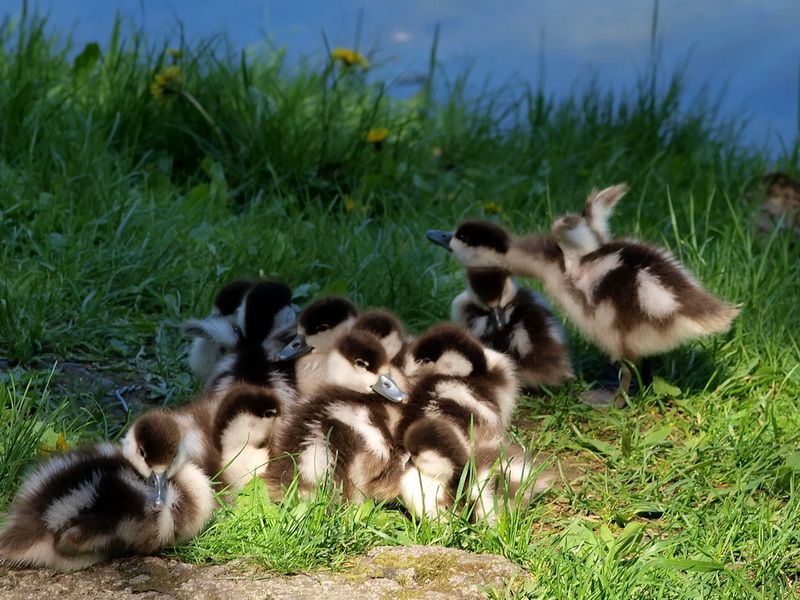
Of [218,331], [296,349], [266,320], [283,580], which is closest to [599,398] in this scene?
[296,349]

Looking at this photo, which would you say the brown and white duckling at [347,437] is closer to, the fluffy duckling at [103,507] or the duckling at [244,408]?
the duckling at [244,408]

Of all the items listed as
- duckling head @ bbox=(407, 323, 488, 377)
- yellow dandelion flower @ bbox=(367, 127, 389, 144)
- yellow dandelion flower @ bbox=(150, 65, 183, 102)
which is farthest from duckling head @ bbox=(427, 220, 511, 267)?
yellow dandelion flower @ bbox=(150, 65, 183, 102)

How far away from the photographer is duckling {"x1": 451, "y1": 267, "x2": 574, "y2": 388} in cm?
455

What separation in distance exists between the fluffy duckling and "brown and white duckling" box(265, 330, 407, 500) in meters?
0.38

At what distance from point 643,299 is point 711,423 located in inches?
26.8

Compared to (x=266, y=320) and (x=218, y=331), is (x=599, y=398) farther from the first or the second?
(x=218, y=331)

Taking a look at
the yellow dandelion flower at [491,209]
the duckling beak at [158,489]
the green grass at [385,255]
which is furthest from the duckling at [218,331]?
the yellow dandelion flower at [491,209]

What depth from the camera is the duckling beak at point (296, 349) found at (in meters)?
4.09

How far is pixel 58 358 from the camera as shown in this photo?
15.6ft

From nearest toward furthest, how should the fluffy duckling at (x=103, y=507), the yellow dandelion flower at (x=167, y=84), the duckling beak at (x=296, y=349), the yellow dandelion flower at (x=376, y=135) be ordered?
1. the fluffy duckling at (x=103, y=507)
2. the duckling beak at (x=296, y=349)
3. the yellow dandelion flower at (x=167, y=84)
4. the yellow dandelion flower at (x=376, y=135)

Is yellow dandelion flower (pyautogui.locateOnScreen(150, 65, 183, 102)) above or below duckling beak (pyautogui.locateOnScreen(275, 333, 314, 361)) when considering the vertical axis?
above

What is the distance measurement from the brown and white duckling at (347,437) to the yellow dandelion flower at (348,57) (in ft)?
16.0

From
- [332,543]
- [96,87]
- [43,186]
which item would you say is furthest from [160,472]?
[96,87]

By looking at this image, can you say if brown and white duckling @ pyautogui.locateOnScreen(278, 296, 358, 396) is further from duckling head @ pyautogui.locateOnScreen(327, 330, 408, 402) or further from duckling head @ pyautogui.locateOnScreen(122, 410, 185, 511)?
duckling head @ pyautogui.locateOnScreen(122, 410, 185, 511)
